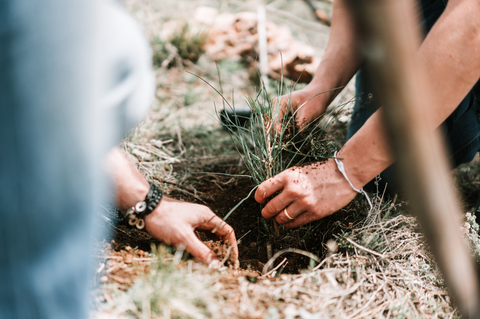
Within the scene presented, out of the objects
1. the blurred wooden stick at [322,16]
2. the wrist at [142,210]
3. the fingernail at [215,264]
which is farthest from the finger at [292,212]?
the blurred wooden stick at [322,16]

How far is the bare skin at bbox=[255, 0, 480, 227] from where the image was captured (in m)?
0.83

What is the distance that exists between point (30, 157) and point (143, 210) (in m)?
0.33

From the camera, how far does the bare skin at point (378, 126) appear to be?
2.71 ft

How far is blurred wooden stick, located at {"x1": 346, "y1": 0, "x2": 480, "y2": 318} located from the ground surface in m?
0.28

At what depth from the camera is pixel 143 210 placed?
0.81 meters

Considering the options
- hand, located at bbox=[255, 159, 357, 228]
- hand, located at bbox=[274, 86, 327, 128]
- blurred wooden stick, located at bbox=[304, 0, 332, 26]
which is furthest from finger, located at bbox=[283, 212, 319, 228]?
blurred wooden stick, located at bbox=[304, 0, 332, 26]

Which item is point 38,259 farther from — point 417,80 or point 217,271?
point 417,80

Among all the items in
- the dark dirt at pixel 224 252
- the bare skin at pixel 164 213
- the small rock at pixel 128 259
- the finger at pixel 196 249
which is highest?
the bare skin at pixel 164 213

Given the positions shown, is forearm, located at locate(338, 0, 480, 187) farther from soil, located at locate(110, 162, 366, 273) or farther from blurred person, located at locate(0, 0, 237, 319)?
blurred person, located at locate(0, 0, 237, 319)

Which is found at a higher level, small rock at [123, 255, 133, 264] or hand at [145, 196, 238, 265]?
hand at [145, 196, 238, 265]

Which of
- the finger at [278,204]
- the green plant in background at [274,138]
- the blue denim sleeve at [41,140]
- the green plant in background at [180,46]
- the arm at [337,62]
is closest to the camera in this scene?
the blue denim sleeve at [41,140]

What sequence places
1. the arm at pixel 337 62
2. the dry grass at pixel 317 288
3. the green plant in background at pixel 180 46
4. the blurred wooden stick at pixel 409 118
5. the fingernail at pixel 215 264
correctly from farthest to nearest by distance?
the green plant in background at pixel 180 46 < the arm at pixel 337 62 < the fingernail at pixel 215 264 < the dry grass at pixel 317 288 < the blurred wooden stick at pixel 409 118

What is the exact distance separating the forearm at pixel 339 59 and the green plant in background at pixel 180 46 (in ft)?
4.11

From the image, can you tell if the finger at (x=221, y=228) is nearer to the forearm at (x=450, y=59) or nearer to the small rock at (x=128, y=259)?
the small rock at (x=128, y=259)
